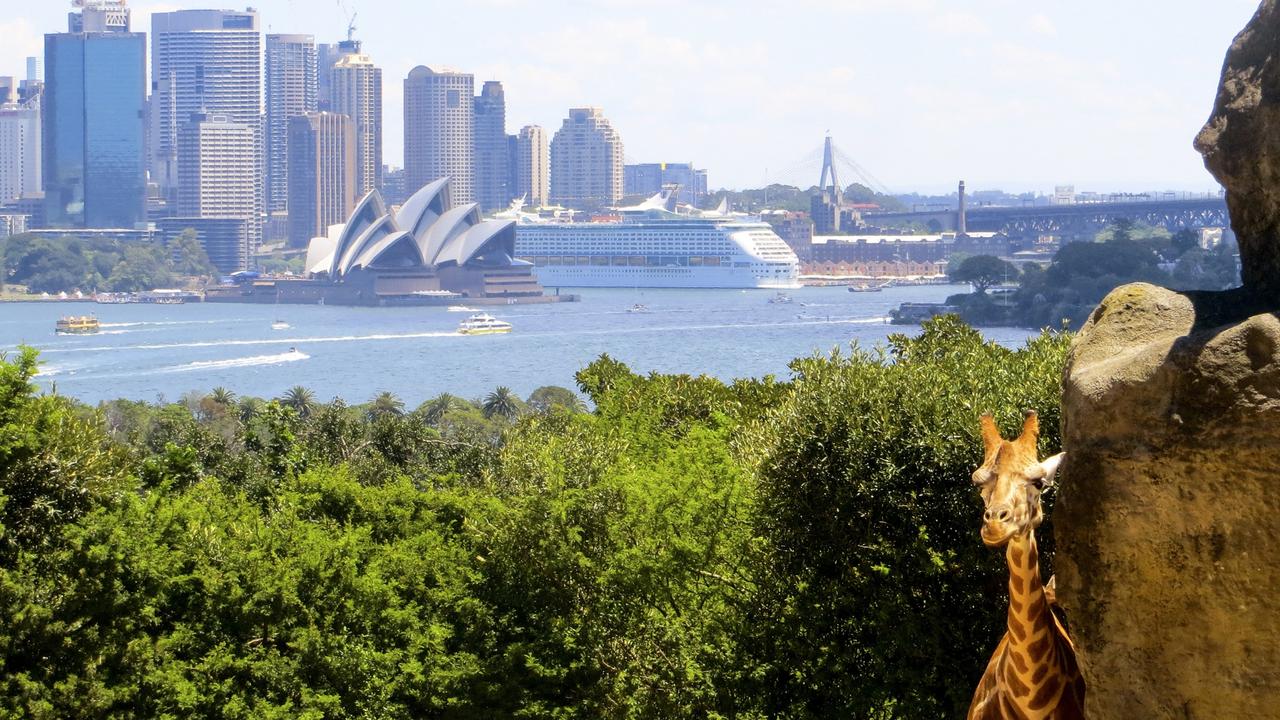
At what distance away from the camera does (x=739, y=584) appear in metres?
8.76

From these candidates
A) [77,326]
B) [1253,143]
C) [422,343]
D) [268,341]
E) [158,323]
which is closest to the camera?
[1253,143]

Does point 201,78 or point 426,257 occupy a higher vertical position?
point 201,78

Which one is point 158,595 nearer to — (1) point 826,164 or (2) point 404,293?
(2) point 404,293

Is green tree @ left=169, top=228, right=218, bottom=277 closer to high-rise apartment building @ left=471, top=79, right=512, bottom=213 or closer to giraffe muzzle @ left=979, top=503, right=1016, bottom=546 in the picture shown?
high-rise apartment building @ left=471, top=79, right=512, bottom=213

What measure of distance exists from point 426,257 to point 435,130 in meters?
72.3

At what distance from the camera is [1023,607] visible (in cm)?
376

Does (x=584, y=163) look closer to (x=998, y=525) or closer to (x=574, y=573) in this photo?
(x=574, y=573)

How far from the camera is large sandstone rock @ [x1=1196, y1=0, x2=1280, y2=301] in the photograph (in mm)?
3621

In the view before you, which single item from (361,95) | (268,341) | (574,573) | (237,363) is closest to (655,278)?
(268,341)

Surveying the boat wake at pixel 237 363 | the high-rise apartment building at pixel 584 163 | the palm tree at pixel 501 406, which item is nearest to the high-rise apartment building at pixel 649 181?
the high-rise apartment building at pixel 584 163

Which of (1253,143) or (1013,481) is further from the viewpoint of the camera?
(1253,143)

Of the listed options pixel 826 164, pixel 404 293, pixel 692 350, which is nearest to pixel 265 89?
pixel 826 164

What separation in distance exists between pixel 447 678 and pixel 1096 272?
6619 cm

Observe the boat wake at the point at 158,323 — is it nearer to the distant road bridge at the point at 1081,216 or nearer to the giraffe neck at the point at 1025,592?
the distant road bridge at the point at 1081,216
